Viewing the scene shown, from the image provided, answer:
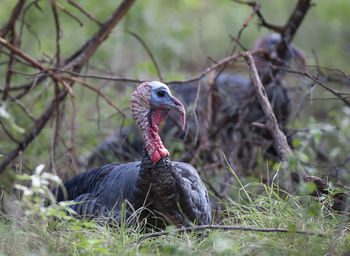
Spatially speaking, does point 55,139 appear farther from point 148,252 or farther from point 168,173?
point 148,252

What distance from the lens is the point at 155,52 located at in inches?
334

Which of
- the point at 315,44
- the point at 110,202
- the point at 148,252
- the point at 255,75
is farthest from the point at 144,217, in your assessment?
the point at 315,44

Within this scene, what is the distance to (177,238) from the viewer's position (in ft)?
8.94

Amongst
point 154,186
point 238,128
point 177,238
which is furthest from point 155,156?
point 238,128

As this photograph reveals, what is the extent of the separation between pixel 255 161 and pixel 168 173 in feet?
8.45

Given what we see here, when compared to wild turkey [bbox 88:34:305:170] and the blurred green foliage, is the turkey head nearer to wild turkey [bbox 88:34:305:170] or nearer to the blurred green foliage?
the blurred green foliage

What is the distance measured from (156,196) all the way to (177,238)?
1.45 feet

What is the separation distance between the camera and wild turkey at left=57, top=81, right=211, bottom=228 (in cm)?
311

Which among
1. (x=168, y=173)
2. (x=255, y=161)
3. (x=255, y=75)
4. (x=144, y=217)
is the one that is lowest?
(x=255, y=161)

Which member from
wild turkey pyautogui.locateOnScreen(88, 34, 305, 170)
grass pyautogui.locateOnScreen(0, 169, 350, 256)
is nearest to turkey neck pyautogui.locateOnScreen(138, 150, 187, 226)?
grass pyautogui.locateOnScreen(0, 169, 350, 256)

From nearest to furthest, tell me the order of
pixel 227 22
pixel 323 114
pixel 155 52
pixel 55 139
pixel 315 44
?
pixel 55 139 → pixel 323 114 → pixel 155 52 → pixel 315 44 → pixel 227 22

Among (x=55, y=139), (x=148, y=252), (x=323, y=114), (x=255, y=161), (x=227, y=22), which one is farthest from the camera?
(x=227, y=22)

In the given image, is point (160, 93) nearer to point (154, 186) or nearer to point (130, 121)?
point (154, 186)

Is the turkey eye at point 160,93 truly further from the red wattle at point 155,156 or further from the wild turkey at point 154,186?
the red wattle at point 155,156
